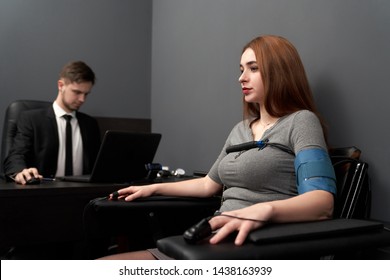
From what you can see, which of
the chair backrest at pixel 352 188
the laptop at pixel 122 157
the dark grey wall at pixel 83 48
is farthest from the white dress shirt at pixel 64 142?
the chair backrest at pixel 352 188

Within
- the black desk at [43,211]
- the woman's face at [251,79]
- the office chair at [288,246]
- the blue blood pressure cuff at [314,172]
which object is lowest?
the black desk at [43,211]

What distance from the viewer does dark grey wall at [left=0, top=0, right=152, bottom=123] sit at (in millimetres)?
2521

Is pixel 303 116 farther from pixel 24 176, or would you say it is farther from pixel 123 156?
pixel 24 176

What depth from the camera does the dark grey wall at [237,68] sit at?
125 centimetres

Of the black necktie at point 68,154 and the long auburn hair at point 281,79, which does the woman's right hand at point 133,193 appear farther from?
the black necktie at point 68,154

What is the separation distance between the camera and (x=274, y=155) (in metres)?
1.16

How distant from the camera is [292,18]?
1.61 meters

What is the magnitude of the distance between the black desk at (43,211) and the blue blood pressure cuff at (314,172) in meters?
0.82

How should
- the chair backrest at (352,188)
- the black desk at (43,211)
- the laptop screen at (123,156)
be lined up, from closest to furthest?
the chair backrest at (352,188) → the black desk at (43,211) → the laptop screen at (123,156)

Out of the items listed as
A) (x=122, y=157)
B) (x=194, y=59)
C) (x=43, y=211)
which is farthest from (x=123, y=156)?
(x=194, y=59)

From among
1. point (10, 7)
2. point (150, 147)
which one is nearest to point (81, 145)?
point (150, 147)

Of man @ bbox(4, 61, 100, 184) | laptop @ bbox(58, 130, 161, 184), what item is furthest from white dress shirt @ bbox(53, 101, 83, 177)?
laptop @ bbox(58, 130, 161, 184)
